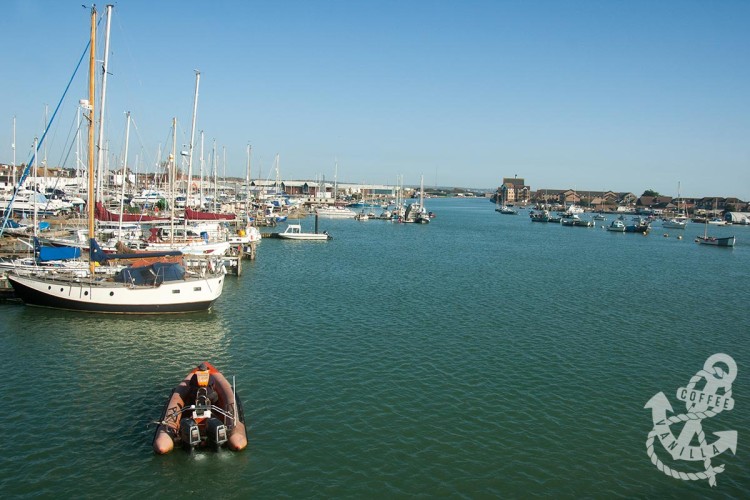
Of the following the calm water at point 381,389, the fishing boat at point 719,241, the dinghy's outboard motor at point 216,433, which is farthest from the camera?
the fishing boat at point 719,241

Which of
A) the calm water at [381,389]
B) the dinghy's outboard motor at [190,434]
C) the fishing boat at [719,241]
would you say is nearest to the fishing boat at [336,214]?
the fishing boat at [719,241]

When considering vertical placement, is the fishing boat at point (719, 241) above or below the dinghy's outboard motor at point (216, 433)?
above

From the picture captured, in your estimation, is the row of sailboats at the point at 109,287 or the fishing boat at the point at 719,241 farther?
the fishing boat at the point at 719,241

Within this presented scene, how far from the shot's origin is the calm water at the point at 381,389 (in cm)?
1661

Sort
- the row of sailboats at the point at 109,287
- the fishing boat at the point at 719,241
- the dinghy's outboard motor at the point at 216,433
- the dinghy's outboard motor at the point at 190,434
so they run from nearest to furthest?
the dinghy's outboard motor at the point at 190,434, the dinghy's outboard motor at the point at 216,433, the row of sailboats at the point at 109,287, the fishing boat at the point at 719,241

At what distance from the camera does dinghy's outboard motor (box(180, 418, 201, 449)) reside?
1686 cm

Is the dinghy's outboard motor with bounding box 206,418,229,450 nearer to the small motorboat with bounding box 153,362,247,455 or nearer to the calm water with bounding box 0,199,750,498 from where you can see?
the small motorboat with bounding box 153,362,247,455

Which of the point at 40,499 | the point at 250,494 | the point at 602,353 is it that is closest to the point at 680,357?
the point at 602,353

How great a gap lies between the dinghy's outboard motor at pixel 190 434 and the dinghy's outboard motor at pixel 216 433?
1.16 ft

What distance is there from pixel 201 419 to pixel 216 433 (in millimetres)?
930

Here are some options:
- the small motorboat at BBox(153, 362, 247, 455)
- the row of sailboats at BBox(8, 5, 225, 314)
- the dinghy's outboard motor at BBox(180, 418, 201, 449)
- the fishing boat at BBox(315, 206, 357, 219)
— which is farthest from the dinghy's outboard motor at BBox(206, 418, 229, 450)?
the fishing boat at BBox(315, 206, 357, 219)

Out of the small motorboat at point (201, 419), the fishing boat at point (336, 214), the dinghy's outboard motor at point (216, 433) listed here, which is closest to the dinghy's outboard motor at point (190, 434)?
the small motorboat at point (201, 419)

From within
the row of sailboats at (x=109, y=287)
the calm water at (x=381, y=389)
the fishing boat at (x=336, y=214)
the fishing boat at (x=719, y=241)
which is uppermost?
the fishing boat at (x=336, y=214)

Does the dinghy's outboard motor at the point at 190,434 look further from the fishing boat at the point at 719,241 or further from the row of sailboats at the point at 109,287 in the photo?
the fishing boat at the point at 719,241
